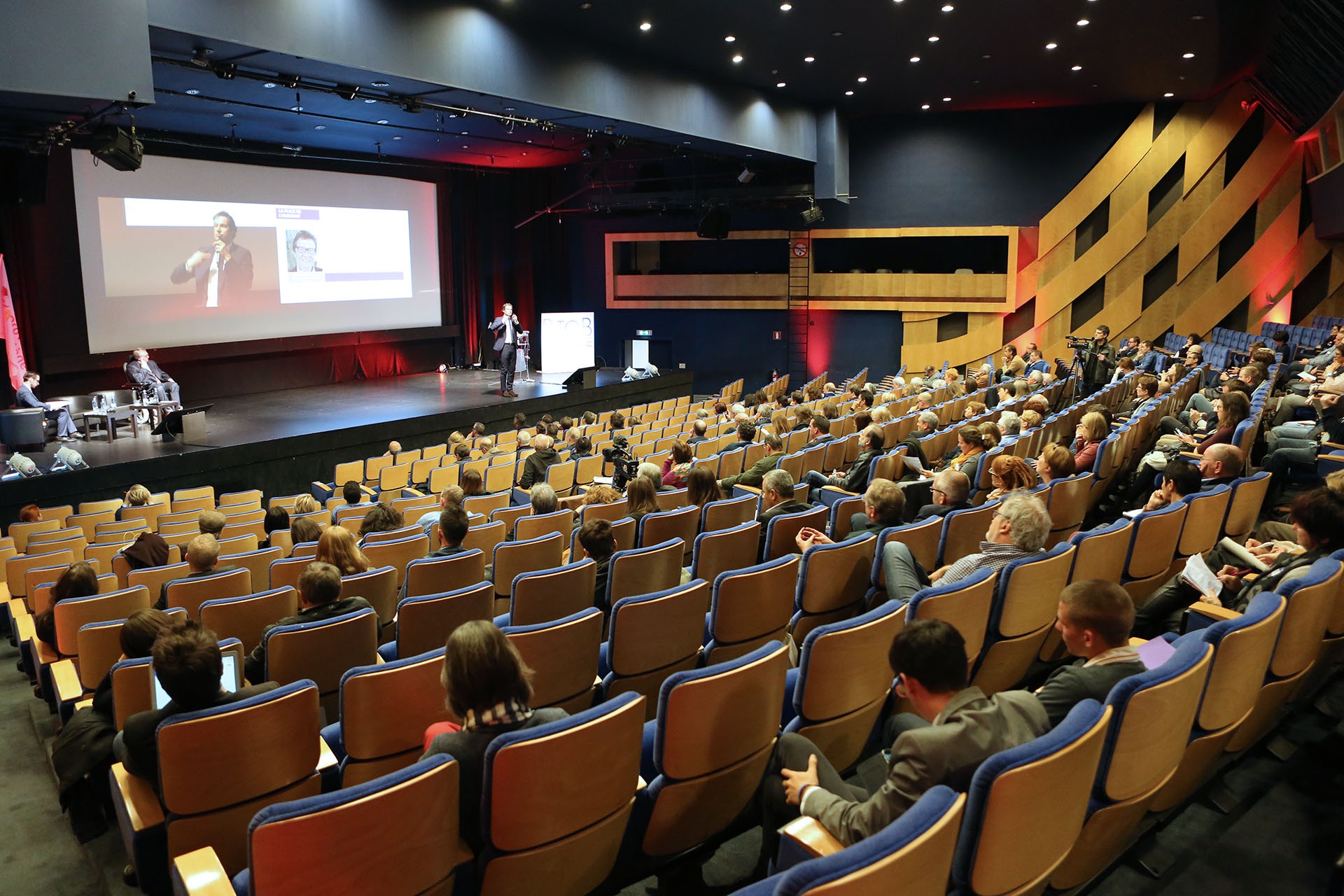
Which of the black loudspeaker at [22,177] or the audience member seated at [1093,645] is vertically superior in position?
the black loudspeaker at [22,177]

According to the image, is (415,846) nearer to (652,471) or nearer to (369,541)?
(369,541)

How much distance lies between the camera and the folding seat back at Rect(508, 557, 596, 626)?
378 cm

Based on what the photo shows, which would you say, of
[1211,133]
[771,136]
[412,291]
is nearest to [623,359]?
[412,291]

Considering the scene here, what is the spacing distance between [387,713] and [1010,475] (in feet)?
11.5

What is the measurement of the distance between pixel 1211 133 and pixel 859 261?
698 cm

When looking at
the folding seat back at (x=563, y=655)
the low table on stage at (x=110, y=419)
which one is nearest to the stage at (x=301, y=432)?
the low table on stage at (x=110, y=419)

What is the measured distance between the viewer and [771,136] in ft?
53.0

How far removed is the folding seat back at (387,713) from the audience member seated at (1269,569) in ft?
9.62

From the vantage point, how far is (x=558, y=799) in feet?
7.06

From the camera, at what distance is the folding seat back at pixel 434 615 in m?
3.66

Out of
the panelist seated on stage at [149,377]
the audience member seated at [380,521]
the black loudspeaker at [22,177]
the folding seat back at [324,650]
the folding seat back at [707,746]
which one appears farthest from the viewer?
the panelist seated on stage at [149,377]

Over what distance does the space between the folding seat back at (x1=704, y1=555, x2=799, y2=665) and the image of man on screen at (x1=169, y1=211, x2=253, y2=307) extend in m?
14.4

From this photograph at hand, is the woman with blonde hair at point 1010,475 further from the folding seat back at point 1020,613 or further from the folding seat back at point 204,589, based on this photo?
the folding seat back at point 204,589

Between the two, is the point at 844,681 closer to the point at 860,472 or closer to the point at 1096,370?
the point at 860,472
